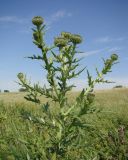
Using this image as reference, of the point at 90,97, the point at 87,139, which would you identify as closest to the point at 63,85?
the point at 90,97

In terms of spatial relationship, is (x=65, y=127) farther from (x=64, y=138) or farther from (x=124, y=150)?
(x=124, y=150)

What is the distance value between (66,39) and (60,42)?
12 cm

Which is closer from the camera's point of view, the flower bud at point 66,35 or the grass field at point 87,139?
the flower bud at point 66,35

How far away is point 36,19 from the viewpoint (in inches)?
145

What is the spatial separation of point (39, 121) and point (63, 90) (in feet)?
1.75

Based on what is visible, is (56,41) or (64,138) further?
(64,138)

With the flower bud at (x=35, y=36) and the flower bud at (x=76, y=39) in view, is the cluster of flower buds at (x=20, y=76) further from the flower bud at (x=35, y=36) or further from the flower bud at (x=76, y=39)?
the flower bud at (x=76, y=39)

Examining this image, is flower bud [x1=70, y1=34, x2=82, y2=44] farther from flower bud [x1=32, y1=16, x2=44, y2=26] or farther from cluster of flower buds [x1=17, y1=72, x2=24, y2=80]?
cluster of flower buds [x1=17, y1=72, x2=24, y2=80]

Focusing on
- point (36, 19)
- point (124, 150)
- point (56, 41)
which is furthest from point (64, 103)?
point (124, 150)

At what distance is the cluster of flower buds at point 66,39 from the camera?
3.74 meters

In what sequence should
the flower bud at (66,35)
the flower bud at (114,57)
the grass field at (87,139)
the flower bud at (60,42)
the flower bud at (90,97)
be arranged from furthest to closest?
1. the grass field at (87,139)
2. the flower bud at (114,57)
3. the flower bud at (66,35)
4. the flower bud at (60,42)
5. the flower bud at (90,97)

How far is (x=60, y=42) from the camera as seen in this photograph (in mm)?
3732

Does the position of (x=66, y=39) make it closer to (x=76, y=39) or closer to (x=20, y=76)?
(x=76, y=39)

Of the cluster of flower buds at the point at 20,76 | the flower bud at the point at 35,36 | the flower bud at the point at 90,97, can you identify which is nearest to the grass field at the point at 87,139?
the flower bud at the point at 90,97
